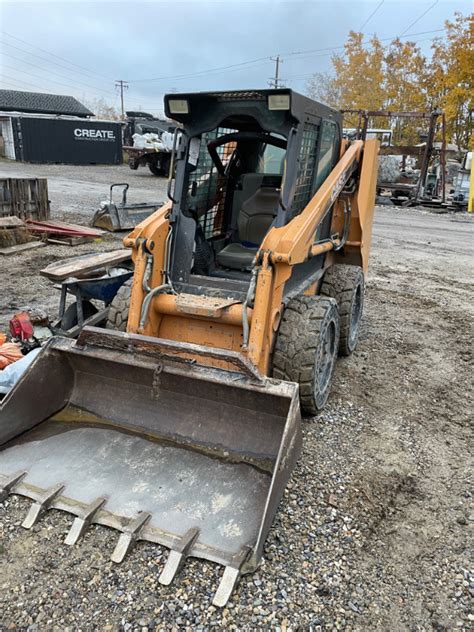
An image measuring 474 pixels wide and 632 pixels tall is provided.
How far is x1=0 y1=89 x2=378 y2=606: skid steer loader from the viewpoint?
107 inches

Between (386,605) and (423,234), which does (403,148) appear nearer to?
(423,234)

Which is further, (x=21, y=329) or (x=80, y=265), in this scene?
(x=80, y=265)

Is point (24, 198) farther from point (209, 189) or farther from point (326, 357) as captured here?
point (326, 357)

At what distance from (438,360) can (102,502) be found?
363 centimetres

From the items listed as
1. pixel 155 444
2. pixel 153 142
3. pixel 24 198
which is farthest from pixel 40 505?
pixel 153 142

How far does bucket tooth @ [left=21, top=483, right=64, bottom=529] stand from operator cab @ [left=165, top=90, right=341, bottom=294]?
67.5 inches

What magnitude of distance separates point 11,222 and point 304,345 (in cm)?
752

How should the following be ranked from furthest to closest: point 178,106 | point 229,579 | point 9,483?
point 178,106 → point 9,483 → point 229,579

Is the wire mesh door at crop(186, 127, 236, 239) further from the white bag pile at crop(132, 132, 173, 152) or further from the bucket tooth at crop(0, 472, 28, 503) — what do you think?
the white bag pile at crop(132, 132, 173, 152)

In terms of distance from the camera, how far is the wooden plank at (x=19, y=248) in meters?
8.67

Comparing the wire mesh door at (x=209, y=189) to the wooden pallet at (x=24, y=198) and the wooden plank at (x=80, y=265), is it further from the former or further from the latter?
the wooden pallet at (x=24, y=198)

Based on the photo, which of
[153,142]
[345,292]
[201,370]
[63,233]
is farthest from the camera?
[153,142]

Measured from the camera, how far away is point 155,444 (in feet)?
10.5

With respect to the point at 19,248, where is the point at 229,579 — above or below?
below
